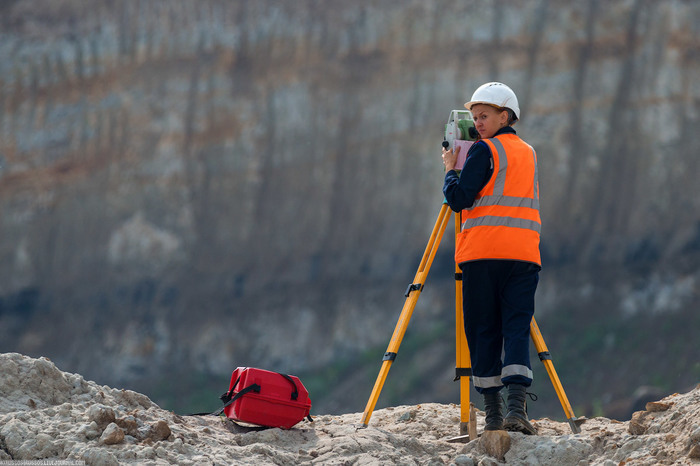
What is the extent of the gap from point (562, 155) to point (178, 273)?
29.1 feet

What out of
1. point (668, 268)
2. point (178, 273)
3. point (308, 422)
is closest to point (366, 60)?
point (178, 273)

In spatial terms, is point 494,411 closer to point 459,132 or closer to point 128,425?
point 459,132

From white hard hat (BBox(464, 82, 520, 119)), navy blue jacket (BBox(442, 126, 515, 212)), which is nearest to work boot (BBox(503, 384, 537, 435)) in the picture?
navy blue jacket (BBox(442, 126, 515, 212))

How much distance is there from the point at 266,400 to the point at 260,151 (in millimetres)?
15054

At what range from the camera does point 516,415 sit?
405cm

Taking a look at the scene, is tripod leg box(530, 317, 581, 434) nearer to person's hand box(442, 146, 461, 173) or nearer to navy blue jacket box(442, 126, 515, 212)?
navy blue jacket box(442, 126, 515, 212)

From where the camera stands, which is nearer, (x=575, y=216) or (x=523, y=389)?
(x=523, y=389)

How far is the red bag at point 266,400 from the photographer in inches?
171

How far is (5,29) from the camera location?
65.7 feet

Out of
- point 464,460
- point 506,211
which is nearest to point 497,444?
point 464,460

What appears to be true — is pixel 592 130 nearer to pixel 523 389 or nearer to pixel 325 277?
pixel 325 277

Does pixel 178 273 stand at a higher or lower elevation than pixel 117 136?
lower

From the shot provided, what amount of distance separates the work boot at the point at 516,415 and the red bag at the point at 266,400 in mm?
1065

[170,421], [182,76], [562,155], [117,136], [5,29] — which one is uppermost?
[5,29]
